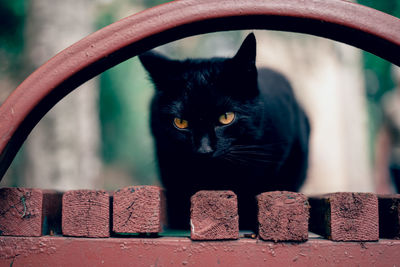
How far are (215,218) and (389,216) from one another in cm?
39

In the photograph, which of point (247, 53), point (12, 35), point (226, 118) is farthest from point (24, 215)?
point (12, 35)

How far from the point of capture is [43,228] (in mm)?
812

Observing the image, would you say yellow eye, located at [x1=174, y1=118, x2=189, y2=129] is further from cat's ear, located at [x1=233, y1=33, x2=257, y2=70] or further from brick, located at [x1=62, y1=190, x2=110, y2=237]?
brick, located at [x1=62, y1=190, x2=110, y2=237]

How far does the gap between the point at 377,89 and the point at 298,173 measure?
10.7 ft

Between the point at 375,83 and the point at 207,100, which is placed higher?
the point at 375,83

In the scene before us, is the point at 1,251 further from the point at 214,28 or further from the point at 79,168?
the point at 79,168

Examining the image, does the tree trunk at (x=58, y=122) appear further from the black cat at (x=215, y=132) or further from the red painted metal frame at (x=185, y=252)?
the red painted metal frame at (x=185, y=252)

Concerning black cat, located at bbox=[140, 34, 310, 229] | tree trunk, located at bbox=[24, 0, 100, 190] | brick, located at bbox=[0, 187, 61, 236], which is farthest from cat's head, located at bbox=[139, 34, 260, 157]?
tree trunk, located at bbox=[24, 0, 100, 190]

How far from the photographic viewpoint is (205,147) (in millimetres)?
1088

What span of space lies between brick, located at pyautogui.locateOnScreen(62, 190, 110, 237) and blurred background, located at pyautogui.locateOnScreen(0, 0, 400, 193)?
3.06ft

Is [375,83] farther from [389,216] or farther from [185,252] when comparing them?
[185,252]

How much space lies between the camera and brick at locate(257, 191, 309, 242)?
2.44 feet

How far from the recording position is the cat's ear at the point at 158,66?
1.26 m

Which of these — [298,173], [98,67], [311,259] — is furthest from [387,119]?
[98,67]
